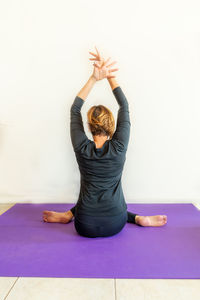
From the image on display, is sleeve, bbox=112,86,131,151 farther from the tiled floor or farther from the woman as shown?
the tiled floor

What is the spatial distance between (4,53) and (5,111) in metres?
0.66

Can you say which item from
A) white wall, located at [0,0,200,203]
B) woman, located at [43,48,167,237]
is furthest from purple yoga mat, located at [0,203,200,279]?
white wall, located at [0,0,200,203]

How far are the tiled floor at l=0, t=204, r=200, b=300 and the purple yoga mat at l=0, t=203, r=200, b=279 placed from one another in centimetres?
4

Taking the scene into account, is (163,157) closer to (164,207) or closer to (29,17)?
(164,207)

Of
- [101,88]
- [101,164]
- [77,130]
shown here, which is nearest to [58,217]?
[101,164]

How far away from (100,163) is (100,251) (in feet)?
1.98

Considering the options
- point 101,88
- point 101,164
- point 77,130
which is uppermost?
point 101,88

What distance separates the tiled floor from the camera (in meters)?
1.04
